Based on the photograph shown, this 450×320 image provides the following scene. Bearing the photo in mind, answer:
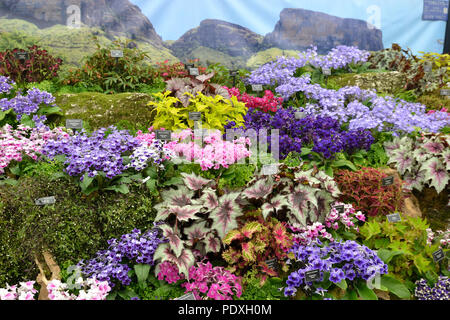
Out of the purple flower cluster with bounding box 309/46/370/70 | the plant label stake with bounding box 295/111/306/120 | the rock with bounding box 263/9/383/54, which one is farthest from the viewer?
the rock with bounding box 263/9/383/54

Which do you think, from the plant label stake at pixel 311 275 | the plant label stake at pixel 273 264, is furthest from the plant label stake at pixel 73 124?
the plant label stake at pixel 311 275

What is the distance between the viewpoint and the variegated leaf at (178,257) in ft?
7.41

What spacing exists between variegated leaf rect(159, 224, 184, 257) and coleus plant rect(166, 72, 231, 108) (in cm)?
190

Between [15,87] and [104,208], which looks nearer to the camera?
[104,208]

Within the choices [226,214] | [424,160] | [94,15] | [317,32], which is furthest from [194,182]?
[317,32]

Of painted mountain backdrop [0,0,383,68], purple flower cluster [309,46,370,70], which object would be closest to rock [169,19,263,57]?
painted mountain backdrop [0,0,383,68]

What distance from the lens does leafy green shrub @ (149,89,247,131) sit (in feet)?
12.5

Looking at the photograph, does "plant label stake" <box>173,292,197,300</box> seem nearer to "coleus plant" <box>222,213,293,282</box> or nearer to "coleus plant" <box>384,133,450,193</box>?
"coleus plant" <box>222,213,293,282</box>

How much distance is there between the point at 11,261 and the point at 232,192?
1.72 meters

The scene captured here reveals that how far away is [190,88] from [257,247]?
2554mm

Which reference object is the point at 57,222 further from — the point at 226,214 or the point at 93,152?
the point at 226,214
